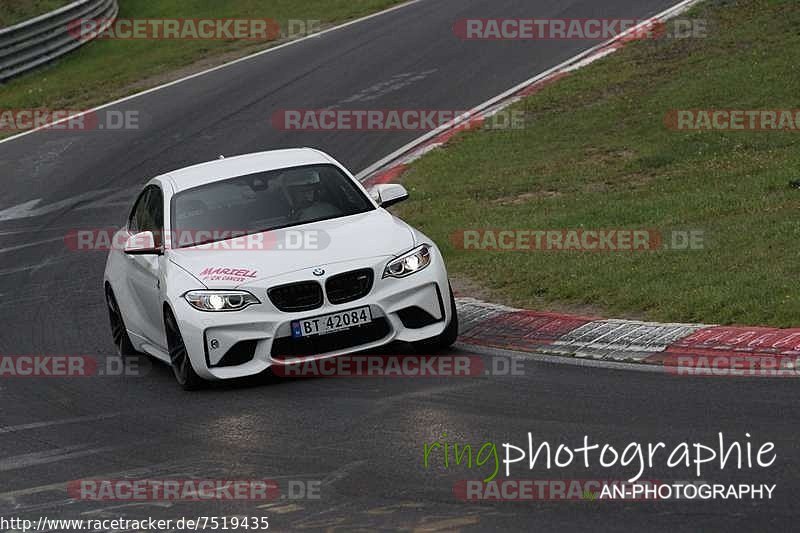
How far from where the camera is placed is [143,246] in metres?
11.4

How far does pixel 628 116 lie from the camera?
2019 centimetres

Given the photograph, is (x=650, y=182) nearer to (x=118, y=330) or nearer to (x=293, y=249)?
(x=118, y=330)

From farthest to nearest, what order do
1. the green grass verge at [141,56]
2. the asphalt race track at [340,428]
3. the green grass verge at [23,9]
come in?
the green grass verge at [23,9]
the green grass verge at [141,56]
the asphalt race track at [340,428]

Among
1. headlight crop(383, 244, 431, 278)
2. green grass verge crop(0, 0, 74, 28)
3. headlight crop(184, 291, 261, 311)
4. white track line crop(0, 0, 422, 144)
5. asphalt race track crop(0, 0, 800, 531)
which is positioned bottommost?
asphalt race track crop(0, 0, 800, 531)

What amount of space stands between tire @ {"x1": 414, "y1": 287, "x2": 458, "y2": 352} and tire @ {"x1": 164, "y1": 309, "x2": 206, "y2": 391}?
162 cm

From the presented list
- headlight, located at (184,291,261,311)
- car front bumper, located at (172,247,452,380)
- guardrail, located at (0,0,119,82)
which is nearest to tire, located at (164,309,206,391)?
car front bumper, located at (172,247,452,380)

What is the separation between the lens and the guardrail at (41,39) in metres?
30.0

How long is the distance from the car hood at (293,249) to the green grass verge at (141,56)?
1662cm

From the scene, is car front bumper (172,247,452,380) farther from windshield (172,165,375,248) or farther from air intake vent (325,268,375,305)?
windshield (172,165,375,248)

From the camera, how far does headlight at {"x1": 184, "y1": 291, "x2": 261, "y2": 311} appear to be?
411 inches

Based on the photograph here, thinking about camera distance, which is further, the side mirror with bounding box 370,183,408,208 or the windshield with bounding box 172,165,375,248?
the side mirror with bounding box 370,183,408,208

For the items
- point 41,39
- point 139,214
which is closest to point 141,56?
point 41,39

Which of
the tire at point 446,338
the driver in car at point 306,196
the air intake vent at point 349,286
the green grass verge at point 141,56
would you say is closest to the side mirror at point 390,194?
the driver in car at point 306,196

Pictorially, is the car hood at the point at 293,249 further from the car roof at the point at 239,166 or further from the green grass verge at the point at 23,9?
the green grass verge at the point at 23,9
